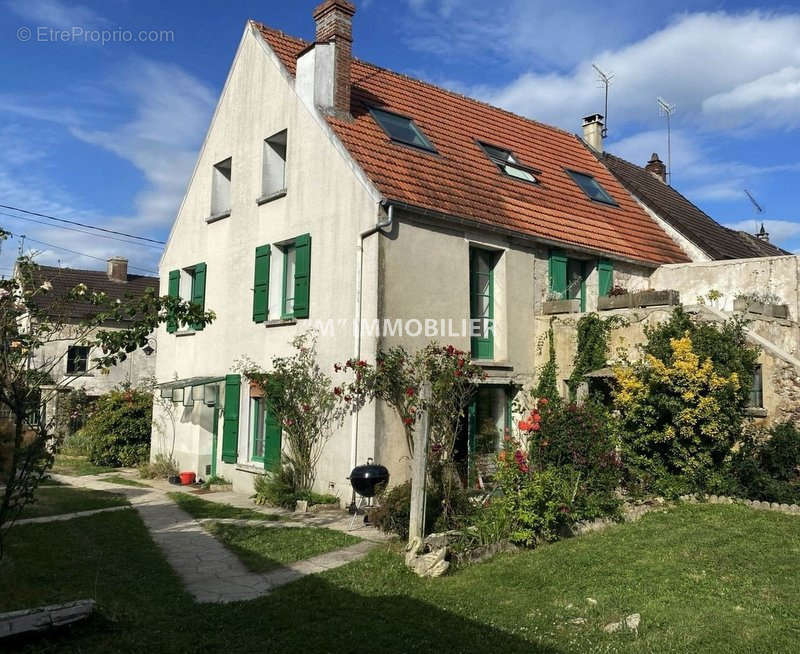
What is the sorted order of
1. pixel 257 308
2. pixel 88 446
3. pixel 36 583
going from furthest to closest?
pixel 88 446, pixel 257 308, pixel 36 583

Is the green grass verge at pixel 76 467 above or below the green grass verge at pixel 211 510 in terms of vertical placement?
below

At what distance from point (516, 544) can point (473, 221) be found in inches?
243

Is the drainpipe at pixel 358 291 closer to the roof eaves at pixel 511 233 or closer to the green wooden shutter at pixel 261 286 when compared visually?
the roof eaves at pixel 511 233

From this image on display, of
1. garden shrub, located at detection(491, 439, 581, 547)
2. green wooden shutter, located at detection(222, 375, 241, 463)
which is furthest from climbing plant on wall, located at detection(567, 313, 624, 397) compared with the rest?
green wooden shutter, located at detection(222, 375, 241, 463)

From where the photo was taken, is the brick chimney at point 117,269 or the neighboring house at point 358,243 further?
the brick chimney at point 117,269

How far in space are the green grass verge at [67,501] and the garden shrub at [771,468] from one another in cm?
1040

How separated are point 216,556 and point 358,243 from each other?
216 inches

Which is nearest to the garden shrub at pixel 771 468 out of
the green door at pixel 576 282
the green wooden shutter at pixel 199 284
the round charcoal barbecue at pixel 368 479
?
the round charcoal barbecue at pixel 368 479

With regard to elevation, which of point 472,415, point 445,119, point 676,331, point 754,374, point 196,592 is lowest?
point 196,592

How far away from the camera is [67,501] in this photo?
12555 mm

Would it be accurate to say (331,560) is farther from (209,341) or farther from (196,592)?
(209,341)

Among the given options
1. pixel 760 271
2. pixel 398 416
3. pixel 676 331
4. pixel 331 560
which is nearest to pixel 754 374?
pixel 676 331

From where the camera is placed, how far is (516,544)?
8.41 m

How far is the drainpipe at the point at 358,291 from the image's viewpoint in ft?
37.0
